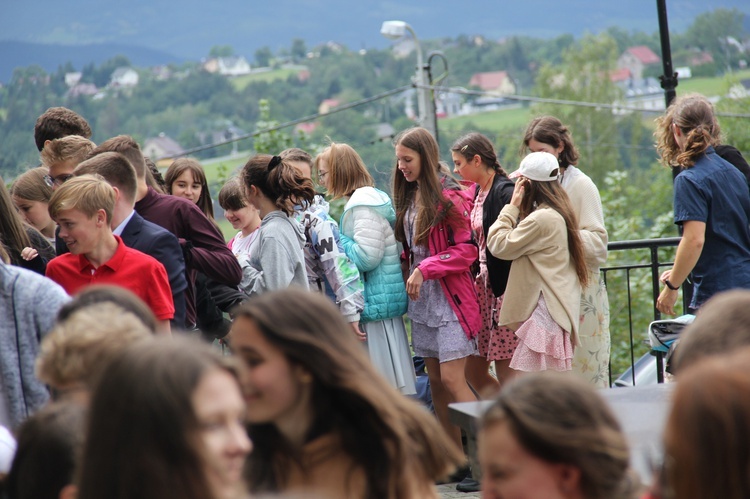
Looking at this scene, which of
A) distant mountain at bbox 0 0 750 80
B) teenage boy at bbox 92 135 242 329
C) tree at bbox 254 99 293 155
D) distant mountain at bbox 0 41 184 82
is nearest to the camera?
teenage boy at bbox 92 135 242 329

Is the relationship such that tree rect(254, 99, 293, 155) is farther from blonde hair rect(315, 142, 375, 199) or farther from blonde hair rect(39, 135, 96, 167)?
blonde hair rect(39, 135, 96, 167)

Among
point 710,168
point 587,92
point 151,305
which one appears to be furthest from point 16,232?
point 587,92

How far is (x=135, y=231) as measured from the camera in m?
4.32

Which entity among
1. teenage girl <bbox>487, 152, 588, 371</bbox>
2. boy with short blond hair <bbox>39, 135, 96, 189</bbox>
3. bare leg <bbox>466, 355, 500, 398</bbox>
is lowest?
bare leg <bbox>466, 355, 500, 398</bbox>

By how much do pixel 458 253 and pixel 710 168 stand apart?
4.94ft

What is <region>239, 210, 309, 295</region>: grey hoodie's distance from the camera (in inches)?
207

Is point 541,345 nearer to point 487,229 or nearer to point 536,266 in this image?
point 536,266

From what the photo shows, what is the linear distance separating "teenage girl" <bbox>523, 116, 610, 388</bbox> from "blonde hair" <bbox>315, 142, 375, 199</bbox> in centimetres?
106

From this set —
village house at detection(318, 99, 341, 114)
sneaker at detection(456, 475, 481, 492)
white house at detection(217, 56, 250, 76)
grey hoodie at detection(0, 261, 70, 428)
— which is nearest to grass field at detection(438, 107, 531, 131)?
village house at detection(318, 99, 341, 114)

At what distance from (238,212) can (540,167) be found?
203 centimetres

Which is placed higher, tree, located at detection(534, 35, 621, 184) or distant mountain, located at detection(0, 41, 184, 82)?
distant mountain, located at detection(0, 41, 184, 82)

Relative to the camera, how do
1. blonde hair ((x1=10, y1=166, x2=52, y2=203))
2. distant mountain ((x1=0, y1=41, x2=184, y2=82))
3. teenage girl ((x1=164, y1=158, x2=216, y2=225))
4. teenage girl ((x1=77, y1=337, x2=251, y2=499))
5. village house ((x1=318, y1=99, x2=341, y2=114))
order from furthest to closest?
village house ((x1=318, y1=99, x2=341, y2=114))
distant mountain ((x1=0, y1=41, x2=184, y2=82))
teenage girl ((x1=164, y1=158, x2=216, y2=225))
blonde hair ((x1=10, y1=166, x2=52, y2=203))
teenage girl ((x1=77, y1=337, x2=251, y2=499))

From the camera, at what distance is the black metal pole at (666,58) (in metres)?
7.85

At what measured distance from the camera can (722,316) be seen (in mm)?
2307
